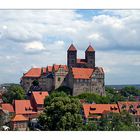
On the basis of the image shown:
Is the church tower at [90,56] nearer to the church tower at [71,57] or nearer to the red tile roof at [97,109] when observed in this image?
the church tower at [71,57]

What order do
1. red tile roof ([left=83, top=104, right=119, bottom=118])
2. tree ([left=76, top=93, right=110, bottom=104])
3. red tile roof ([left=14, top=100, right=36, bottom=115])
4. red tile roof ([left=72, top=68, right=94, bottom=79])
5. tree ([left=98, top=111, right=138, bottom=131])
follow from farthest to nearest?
red tile roof ([left=72, top=68, right=94, bottom=79])
tree ([left=76, top=93, right=110, bottom=104])
red tile roof ([left=14, top=100, right=36, bottom=115])
red tile roof ([left=83, top=104, right=119, bottom=118])
tree ([left=98, top=111, right=138, bottom=131])

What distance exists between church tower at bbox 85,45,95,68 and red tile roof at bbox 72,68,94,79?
79 cm

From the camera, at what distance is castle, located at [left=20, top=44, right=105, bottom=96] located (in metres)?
17.1

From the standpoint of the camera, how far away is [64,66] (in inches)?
711

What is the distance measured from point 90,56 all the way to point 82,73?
1.58m

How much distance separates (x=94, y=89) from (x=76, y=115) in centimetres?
843

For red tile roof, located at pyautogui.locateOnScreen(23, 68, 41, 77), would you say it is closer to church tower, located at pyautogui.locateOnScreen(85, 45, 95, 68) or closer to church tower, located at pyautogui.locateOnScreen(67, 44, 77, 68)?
church tower, located at pyautogui.locateOnScreen(67, 44, 77, 68)

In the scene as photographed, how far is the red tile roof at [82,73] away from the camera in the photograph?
17.2 metres

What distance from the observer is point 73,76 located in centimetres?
1719

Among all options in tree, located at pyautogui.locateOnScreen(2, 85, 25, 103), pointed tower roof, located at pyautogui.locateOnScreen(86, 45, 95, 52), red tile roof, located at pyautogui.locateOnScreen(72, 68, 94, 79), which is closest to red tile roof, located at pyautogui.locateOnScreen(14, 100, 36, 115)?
tree, located at pyautogui.locateOnScreen(2, 85, 25, 103)

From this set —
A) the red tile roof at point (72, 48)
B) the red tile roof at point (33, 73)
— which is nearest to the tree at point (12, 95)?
the red tile roof at point (33, 73)

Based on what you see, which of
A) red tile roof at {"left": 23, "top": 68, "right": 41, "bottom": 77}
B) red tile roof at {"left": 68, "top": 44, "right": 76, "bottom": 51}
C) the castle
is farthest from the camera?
red tile roof at {"left": 68, "top": 44, "right": 76, "bottom": 51}
